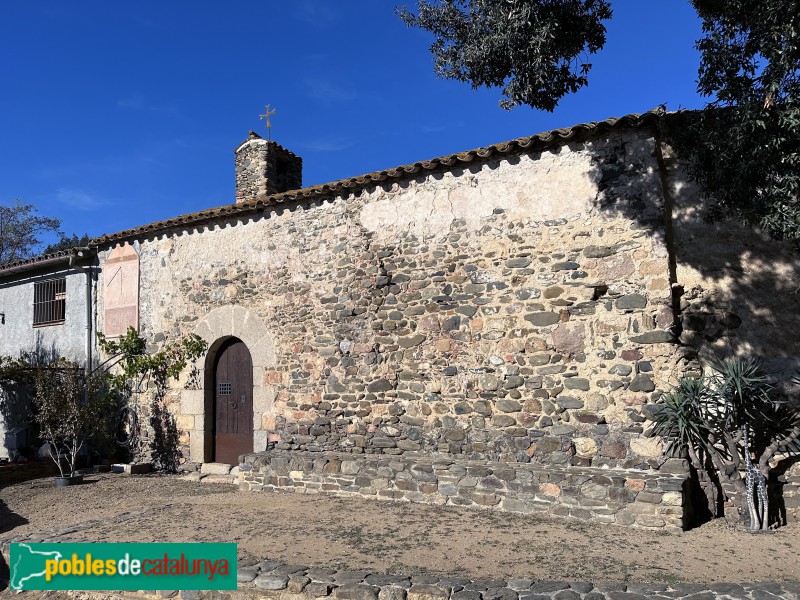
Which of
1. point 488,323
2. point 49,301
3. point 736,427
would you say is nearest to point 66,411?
point 49,301

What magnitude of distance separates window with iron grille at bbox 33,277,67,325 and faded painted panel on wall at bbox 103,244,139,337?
1402 mm

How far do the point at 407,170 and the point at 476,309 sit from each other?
2043 millimetres

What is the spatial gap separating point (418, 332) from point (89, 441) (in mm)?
7046

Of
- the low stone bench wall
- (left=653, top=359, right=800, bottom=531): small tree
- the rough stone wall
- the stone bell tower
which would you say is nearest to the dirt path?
the low stone bench wall

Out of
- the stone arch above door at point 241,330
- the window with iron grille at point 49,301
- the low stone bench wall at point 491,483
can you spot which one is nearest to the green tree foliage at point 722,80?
the low stone bench wall at point 491,483

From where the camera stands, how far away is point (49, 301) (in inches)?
477

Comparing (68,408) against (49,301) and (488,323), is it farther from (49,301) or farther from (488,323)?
(488,323)

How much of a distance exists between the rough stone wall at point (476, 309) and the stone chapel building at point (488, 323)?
2cm

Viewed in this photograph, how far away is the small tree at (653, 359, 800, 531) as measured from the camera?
18.0 feet

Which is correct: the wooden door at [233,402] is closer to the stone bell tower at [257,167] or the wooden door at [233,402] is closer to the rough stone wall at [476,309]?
the rough stone wall at [476,309]

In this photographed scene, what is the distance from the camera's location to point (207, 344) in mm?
9656

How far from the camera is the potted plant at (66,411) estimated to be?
9.29 m

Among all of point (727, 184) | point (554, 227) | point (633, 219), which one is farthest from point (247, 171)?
point (727, 184)

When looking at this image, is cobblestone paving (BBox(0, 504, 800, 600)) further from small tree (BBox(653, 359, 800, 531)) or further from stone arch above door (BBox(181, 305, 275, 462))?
stone arch above door (BBox(181, 305, 275, 462))
